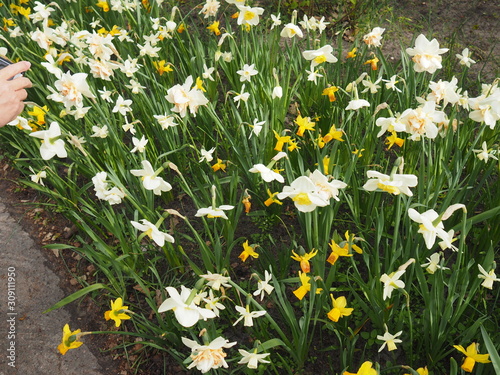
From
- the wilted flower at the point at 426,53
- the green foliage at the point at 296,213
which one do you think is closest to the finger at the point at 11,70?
the green foliage at the point at 296,213

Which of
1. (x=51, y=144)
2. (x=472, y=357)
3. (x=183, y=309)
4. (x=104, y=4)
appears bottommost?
(x=472, y=357)

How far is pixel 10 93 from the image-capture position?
1.73 meters

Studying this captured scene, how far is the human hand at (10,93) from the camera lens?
1702 mm

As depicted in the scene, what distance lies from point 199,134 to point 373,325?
1490 mm

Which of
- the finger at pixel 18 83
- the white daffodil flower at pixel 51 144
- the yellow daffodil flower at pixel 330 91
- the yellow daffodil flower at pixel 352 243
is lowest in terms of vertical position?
the yellow daffodil flower at pixel 352 243

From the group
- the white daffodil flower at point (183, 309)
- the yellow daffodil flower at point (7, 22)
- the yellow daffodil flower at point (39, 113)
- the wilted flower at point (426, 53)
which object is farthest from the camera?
the yellow daffodil flower at point (7, 22)

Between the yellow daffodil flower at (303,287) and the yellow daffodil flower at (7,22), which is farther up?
the yellow daffodil flower at (7,22)

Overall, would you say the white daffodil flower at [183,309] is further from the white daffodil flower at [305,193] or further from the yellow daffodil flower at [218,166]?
the yellow daffodil flower at [218,166]

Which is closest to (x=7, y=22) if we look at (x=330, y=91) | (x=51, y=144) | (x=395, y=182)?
(x=51, y=144)

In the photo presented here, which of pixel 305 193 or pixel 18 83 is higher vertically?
pixel 18 83

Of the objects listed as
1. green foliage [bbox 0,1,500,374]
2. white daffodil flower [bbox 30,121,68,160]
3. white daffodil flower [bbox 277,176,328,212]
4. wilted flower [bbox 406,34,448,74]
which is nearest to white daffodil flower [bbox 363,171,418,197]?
green foliage [bbox 0,1,500,374]

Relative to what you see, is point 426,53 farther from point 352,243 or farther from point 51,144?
point 51,144

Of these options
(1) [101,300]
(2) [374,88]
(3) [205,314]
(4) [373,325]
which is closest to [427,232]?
(4) [373,325]

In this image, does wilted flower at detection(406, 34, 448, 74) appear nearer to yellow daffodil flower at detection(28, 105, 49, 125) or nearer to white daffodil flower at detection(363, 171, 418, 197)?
white daffodil flower at detection(363, 171, 418, 197)
